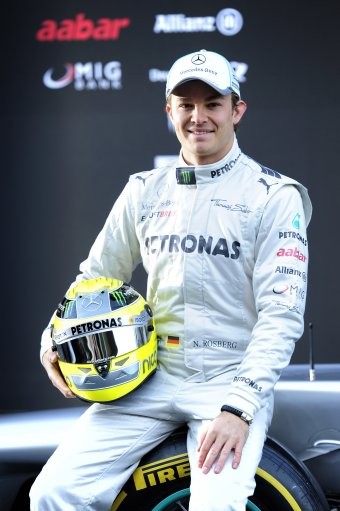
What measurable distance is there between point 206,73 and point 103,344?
79 centimetres

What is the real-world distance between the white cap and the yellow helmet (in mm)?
628

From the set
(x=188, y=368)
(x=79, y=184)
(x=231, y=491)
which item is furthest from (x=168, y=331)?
(x=79, y=184)

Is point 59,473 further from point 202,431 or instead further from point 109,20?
point 109,20

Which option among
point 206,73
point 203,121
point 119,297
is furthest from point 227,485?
point 206,73

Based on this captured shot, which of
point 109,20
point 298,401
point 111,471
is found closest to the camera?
point 111,471

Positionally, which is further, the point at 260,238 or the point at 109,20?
the point at 109,20

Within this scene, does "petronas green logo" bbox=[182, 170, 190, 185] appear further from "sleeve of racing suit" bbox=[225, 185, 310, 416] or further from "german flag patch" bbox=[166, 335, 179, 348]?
"german flag patch" bbox=[166, 335, 179, 348]

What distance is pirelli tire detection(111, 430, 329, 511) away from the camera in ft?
7.84

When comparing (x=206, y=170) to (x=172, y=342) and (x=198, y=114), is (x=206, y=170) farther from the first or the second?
(x=172, y=342)

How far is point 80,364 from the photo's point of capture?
→ 244cm

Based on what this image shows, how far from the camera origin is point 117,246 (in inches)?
109

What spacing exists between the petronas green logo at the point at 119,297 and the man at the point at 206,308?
0.39 feet

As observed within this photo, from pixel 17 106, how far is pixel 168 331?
2550 mm

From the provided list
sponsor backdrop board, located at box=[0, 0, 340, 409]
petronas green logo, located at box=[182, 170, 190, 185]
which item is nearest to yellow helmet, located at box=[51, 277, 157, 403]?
petronas green logo, located at box=[182, 170, 190, 185]
